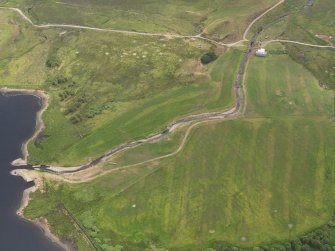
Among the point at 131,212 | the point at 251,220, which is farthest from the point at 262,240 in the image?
the point at 131,212

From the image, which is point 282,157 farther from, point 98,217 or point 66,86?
point 66,86

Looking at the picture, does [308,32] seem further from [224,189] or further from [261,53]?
[224,189]

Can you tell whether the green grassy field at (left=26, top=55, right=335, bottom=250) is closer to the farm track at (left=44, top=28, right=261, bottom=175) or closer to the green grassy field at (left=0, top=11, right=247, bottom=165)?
the farm track at (left=44, top=28, right=261, bottom=175)

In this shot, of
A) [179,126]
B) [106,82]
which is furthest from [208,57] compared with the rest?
[179,126]

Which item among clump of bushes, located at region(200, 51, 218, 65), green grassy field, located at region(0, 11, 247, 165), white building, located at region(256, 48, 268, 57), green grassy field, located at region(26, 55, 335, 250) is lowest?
green grassy field, located at region(26, 55, 335, 250)

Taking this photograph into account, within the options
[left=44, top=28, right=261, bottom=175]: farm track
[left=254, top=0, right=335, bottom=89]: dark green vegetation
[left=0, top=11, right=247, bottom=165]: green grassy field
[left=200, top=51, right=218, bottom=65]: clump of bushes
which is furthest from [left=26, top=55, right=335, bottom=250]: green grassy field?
[left=200, top=51, right=218, bottom=65]: clump of bushes

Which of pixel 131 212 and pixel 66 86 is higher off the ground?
pixel 66 86

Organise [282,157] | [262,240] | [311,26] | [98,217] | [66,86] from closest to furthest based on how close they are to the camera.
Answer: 1. [262,240]
2. [98,217]
3. [282,157]
4. [66,86]
5. [311,26]
